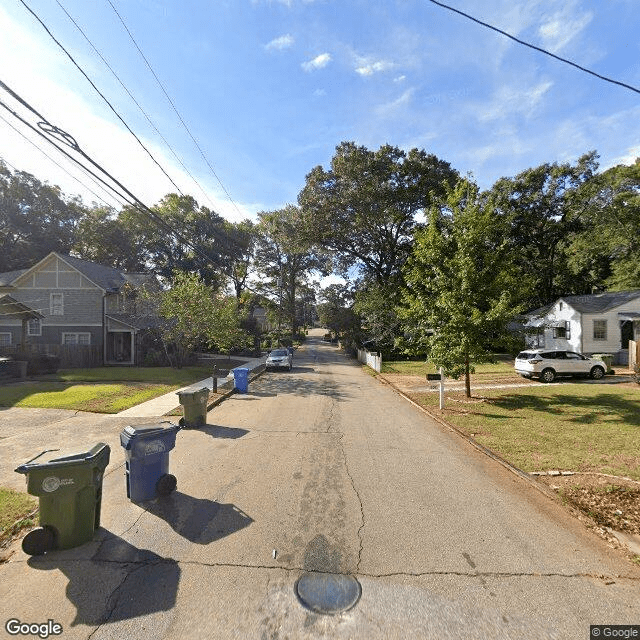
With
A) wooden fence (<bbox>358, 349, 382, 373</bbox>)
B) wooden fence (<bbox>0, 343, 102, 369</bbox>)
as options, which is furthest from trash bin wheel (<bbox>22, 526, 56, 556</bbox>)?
wooden fence (<bbox>0, 343, 102, 369</bbox>)

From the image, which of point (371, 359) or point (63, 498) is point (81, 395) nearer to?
point (63, 498)

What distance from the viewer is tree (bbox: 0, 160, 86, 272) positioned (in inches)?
1609

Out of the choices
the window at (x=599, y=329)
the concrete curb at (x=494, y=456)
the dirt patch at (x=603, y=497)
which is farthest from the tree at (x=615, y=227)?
the dirt patch at (x=603, y=497)

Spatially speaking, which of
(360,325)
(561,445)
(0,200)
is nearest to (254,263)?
(360,325)

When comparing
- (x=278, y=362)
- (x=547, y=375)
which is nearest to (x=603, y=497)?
(x=547, y=375)

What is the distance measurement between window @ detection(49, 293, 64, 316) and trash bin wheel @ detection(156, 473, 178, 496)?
27036mm

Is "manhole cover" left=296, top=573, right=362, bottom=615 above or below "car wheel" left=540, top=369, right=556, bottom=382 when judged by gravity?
below

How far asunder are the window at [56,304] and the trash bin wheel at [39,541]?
27.8 metres

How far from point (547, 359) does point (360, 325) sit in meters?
20.2

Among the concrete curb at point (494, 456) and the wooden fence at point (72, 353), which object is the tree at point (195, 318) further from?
the concrete curb at point (494, 456)

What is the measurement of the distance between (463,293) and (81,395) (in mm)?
14632

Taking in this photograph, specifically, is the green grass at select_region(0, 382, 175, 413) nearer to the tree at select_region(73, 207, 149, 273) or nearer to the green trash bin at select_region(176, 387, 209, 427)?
the green trash bin at select_region(176, 387, 209, 427)

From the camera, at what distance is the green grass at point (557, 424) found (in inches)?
282

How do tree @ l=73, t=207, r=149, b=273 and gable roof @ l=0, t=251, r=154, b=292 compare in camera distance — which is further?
tree @ l=73, t=207, r=149, b=273
